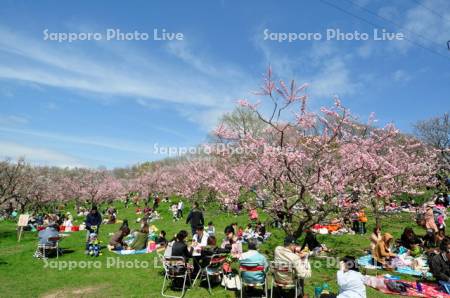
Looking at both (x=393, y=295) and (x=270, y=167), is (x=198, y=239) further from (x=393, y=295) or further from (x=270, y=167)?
(x=393, y=295)

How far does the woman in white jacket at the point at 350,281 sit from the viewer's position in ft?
18.8

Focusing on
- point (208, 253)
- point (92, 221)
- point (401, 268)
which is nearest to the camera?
point (208, 253)

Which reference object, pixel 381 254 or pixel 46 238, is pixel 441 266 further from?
pixel 46 238

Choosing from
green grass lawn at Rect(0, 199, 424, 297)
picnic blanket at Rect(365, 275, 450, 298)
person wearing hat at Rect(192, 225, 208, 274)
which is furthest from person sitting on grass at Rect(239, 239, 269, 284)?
picnic blanket at Rect(365, 275, 450, 298)

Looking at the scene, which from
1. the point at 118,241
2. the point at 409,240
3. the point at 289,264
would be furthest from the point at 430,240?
the point at 118,241

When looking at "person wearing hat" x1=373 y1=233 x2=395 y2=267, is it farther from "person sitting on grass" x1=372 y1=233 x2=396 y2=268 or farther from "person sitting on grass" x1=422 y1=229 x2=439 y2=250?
"person sitting on grass" x1=422 y1=229 x2=439 y2=250

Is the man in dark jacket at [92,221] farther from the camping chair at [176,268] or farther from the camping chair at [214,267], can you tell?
the camping chair at [214,267]

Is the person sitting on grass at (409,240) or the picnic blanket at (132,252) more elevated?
the person sitting on grass at (409,240)

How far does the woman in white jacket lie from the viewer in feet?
18.8

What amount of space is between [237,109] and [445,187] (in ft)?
92.9

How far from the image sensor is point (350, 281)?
5777 mm

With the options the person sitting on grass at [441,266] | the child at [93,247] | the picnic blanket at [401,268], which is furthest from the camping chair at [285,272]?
the child at [93,247]

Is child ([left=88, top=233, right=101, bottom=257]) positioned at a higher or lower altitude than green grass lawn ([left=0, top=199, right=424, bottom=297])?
higher

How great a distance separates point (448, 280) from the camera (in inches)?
337
